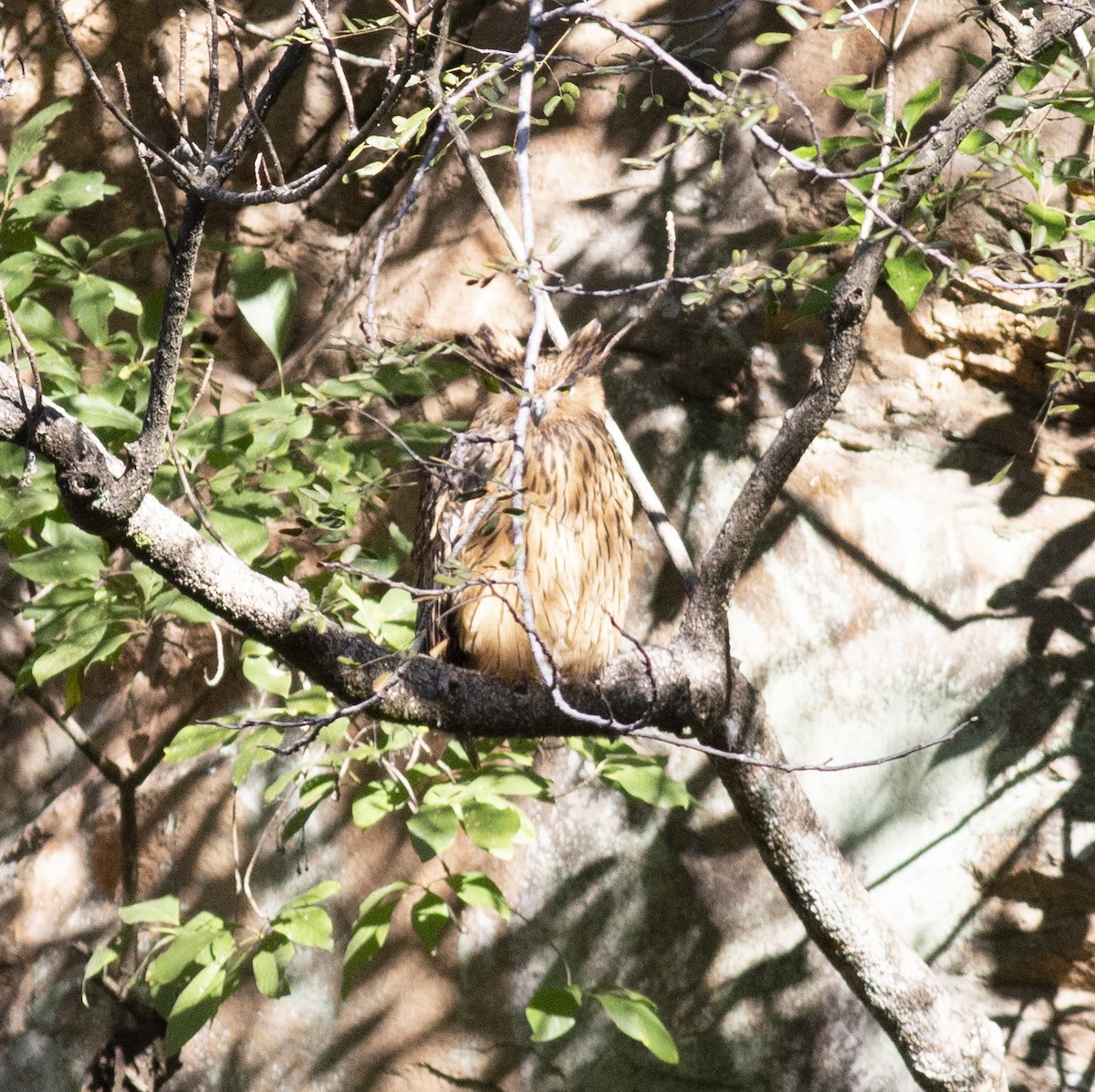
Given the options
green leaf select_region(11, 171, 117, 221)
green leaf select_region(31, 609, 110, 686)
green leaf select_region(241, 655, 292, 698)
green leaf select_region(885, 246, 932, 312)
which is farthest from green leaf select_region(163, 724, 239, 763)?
green leaf select_region(885, 246, 932, 312)

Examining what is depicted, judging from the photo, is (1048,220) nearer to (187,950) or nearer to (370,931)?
(370,931)

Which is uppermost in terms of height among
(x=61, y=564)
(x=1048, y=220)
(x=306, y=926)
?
(x=1048, y=220)

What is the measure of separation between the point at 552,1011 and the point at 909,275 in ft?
4.80

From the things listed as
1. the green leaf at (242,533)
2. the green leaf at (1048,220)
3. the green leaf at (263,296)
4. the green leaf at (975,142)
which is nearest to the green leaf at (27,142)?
the green leaf at (263,296)

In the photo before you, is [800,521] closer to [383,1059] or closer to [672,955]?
[672,955]

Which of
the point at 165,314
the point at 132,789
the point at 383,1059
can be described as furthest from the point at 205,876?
the point at 165,314

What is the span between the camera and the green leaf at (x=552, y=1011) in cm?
216

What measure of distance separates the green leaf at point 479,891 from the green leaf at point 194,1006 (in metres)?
0.44

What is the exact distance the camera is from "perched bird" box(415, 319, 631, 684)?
2.13 m

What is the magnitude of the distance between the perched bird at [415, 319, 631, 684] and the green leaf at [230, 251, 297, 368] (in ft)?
1.62

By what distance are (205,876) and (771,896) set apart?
4.70ft

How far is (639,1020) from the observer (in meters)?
2.22

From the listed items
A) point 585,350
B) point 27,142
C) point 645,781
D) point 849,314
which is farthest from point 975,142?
point 27,142

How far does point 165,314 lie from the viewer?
1.45 metres
